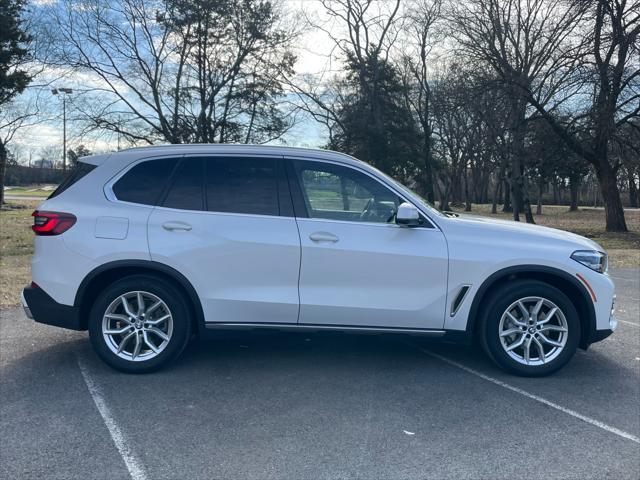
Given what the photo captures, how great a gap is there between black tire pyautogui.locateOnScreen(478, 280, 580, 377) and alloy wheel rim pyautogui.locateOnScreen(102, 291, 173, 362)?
2678mm

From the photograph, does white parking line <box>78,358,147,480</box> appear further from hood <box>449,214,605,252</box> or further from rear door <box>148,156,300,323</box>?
hood <box>449,214,605,252</box>

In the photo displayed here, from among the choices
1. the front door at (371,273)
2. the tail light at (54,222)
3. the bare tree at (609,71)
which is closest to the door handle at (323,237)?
the front door at (371,273)

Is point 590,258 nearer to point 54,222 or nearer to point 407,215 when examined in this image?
point 407,215

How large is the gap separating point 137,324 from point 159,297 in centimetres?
31

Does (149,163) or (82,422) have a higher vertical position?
(149,163)

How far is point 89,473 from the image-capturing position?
3229 mm

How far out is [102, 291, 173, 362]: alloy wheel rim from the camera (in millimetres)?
4773

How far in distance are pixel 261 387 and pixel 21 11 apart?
28.6 m

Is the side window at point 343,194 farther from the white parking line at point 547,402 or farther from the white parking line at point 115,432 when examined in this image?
the white parking line at point 115,432

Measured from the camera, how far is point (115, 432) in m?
3.75

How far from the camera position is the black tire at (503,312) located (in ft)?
15.7

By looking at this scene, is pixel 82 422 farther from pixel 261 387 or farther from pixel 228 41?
pixel 228 41

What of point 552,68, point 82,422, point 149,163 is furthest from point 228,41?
point 82,422

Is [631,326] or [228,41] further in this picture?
[228,41]
